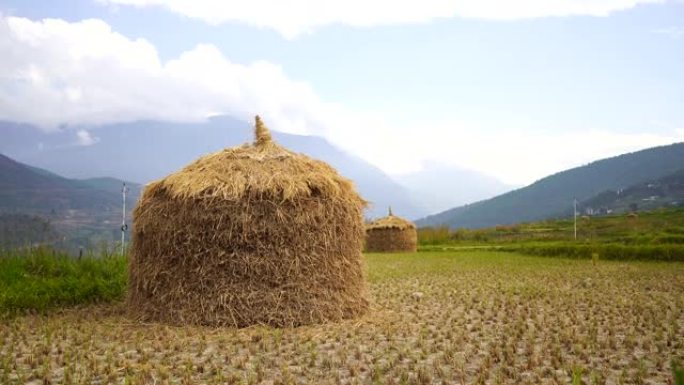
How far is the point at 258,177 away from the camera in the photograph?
10.5 meters

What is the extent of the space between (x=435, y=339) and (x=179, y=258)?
419cm

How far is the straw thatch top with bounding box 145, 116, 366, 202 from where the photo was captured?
10250 mm

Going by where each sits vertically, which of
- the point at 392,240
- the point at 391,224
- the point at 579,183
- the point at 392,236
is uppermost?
the point at 579,183

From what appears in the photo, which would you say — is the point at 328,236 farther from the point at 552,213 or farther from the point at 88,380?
the point at 552,213

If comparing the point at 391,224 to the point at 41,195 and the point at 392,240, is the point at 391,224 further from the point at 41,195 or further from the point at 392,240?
the point at 41,195

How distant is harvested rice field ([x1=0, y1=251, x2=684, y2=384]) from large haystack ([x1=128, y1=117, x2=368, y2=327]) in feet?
1.43

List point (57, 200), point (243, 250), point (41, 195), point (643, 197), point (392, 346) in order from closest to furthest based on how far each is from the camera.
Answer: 1. point (392, 346)
2. point (243, 250)
3. point (643, 197)
4. point (57, 200)
5. point (41, 195)

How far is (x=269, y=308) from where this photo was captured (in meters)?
9.98

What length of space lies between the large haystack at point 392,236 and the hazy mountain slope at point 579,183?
12356 cm

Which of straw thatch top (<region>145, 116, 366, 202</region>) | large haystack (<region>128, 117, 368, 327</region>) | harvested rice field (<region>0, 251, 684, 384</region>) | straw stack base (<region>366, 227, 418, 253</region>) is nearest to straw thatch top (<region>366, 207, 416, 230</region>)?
straw stack base (<region>366, 227, 418, 253</region>)

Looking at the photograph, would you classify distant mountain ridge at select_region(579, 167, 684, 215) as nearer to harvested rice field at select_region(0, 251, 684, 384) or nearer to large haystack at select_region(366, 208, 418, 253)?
large haystack at select_region(366, 208, 418, 253)

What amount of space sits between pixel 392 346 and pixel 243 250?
3.00 meters

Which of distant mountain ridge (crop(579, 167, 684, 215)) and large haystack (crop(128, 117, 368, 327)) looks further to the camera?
distant mountain ridge (crop(579, 167, 684, 215))

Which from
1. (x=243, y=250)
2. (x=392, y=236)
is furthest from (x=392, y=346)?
(x=392, y=236)
